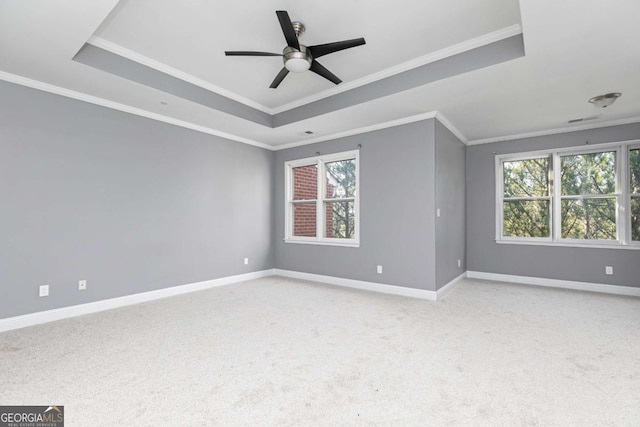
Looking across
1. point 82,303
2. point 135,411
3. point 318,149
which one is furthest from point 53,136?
point 318,149

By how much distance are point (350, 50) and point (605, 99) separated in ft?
10.0

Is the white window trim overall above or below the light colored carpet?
above

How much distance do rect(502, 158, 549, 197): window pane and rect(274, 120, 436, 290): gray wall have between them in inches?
82.1

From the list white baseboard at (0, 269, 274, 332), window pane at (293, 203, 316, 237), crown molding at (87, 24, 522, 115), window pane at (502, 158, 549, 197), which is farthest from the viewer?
window pane at (293, 203, 316, 237)

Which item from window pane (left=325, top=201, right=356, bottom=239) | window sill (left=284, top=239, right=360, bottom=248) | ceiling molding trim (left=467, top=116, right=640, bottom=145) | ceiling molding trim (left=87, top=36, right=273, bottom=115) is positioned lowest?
window sill (left=284, top=239, right=360, bottom=248)

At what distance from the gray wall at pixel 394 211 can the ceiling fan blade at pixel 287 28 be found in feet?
7.53

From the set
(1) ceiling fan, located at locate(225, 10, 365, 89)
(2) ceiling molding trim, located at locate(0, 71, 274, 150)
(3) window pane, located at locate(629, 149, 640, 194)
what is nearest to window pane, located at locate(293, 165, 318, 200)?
(2) ceiling molding trim, located at locate(0, 71, 274, 150)

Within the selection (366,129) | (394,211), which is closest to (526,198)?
(394,211)

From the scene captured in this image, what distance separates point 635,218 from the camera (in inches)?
172

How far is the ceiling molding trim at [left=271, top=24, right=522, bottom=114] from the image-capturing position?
282cm

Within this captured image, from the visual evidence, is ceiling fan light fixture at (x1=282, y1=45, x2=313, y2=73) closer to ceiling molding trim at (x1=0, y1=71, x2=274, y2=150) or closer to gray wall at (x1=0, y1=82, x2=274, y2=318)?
ceiling molding trim at (x1=0, y1=71, x2=274, y2=150)

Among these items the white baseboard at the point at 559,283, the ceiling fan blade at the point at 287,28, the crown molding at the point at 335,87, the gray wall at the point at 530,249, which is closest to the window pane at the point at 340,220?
the crown molding at the point at 335,87

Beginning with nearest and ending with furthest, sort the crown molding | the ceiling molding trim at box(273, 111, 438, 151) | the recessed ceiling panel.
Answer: the recessed ceiling panel, the crown molding, the ceiling molding trim at box(273, 111, 438, 151)

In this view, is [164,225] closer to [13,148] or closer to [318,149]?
[13,148]
